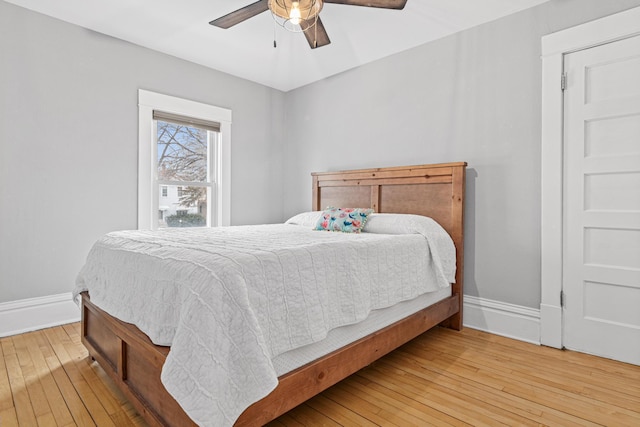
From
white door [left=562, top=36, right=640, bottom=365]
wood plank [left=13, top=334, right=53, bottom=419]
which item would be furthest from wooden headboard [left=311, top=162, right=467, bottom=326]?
wood plank [left=13, top=334, right=53, bottom=419]

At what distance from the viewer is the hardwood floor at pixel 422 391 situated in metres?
1.61

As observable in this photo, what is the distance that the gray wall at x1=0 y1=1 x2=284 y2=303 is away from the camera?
8.59 feet

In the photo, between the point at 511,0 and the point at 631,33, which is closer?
the point at 631,33

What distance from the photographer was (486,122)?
2.77 metres

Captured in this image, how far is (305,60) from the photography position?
3570 millimetres

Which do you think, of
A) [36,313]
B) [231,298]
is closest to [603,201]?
[231,298]

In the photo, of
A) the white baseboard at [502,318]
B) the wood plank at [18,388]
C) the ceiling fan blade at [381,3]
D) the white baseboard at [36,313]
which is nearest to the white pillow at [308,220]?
the white baseboard at [502,318]

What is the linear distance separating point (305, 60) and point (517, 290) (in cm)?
290

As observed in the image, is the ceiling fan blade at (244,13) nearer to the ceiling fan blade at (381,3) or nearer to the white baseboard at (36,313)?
the ceiling fan blade at (381,3)

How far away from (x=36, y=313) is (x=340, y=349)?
2567mm

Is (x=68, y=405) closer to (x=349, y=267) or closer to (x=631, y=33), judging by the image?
(x=349, y=267)

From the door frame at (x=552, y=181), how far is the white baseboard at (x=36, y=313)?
3.75 meters

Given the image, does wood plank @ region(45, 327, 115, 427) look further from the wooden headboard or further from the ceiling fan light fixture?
the wooden headboard

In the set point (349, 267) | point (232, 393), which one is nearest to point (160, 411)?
point (232, 393)
